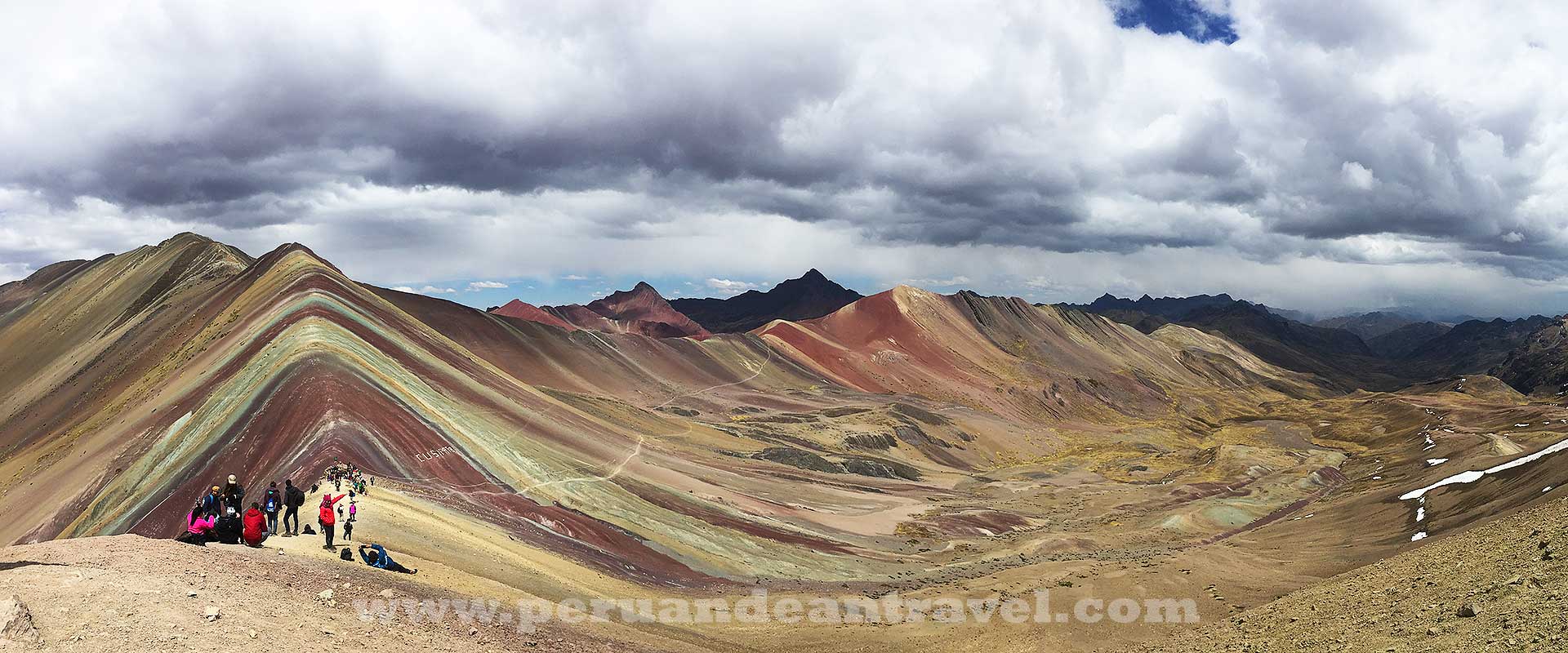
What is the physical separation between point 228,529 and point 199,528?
80cm

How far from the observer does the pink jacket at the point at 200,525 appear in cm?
2669

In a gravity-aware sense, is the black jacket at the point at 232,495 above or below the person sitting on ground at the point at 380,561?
above

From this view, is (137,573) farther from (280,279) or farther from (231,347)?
(280,279)

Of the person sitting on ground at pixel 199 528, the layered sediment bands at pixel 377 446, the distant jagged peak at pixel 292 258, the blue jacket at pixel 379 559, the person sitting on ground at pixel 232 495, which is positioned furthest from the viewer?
the distant jagged peak at pixel 292 258

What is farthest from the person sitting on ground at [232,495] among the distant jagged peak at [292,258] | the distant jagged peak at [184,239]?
the distant jagged peak at [184,239]

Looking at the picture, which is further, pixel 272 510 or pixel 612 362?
pixel 612 362

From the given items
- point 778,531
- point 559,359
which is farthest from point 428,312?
point 778,531

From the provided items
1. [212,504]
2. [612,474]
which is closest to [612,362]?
[612,474]

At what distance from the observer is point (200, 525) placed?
26.8 meters

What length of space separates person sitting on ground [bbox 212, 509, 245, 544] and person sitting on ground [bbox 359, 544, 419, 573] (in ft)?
12.9

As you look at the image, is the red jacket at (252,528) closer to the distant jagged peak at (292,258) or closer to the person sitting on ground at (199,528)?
the person sitting on ground at (199,528)

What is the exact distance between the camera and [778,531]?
221 feet

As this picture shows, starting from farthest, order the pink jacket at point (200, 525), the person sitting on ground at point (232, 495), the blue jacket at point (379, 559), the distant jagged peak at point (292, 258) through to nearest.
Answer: the distant jagged peak at point (292, 258) < the blue jacket at point (379, 559) < the person sitting on ground at point (232, 495) < the pink jacket at point (200, 525)

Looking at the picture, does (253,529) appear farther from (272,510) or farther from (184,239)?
(184,239)
